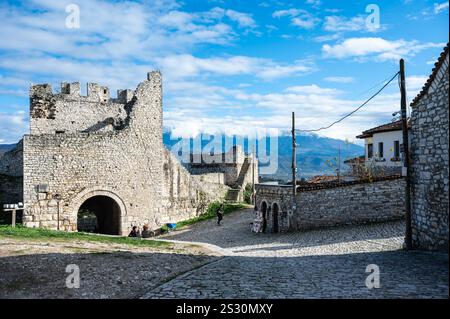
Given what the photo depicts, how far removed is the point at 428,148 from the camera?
40.0ft

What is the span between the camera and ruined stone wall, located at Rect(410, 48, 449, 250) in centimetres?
1106

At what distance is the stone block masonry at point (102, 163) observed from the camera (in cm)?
2117

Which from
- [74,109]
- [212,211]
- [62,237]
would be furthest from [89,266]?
[212,211]

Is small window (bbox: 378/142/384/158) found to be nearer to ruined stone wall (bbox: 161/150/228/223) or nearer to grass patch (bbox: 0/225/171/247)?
ruined stone wall (bbox: 161/150/228/223)

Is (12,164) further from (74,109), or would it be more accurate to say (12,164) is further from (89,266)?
(89,266)

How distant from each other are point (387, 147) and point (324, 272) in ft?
74.4

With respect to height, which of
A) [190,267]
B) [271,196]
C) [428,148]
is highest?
[428,148]

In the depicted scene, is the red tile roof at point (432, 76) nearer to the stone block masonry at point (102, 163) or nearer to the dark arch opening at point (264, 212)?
the dark arch opening at point (264, 212)

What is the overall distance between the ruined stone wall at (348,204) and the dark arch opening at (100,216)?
10549mm

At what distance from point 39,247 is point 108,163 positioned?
9.81m

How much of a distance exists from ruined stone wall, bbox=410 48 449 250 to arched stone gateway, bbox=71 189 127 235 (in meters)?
16.3

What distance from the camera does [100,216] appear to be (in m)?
27.2
